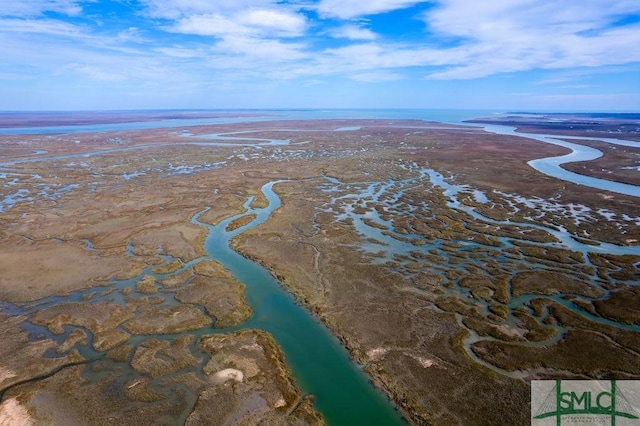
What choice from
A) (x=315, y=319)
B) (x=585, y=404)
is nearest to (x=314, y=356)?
(x=315, y=319)

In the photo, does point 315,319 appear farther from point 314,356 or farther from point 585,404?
point 585,404

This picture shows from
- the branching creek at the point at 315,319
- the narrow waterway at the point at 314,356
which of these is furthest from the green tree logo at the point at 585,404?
the narrow waterway at the point at 314,356

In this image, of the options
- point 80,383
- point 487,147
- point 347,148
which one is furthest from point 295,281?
point 487,147

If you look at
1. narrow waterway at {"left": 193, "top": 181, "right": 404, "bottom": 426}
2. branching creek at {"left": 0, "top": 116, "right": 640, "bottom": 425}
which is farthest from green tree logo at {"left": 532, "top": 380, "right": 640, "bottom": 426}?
narrow waterway at {"left": 193, "top": 181, "right": 404, "bottom": 426}

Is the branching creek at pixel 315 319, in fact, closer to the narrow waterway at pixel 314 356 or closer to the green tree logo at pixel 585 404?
the narrow waterway at pixel 314 356

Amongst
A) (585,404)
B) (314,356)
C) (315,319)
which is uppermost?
(585,404)

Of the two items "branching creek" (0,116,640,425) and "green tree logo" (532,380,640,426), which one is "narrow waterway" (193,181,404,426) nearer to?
"branching creek" (0,116,640,425)
